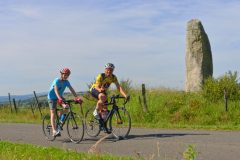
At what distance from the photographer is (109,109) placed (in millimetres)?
15117

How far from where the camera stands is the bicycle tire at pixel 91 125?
49.2ft

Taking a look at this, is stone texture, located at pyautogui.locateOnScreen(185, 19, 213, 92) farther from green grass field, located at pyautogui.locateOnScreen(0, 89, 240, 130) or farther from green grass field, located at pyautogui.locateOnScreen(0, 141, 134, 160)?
green grass field, located at pyautogui.locateOnScreen(0, 141, 134, 160)

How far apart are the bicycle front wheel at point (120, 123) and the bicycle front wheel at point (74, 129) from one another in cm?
87

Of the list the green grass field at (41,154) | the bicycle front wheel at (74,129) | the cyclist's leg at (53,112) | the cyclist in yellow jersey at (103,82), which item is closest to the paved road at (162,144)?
the bicycle front wheel at (74,129)

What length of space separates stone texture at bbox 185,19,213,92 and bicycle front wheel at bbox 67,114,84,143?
52.9 ft

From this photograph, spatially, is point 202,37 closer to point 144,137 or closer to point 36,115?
point 36,115

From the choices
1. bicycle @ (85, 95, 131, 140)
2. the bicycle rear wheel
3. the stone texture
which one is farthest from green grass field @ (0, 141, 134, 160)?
the stone texture

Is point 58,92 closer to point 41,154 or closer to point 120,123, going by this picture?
point 120,123

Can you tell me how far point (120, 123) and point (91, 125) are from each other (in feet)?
3.52

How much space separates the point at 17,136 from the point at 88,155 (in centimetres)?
722

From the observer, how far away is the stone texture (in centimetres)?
3008

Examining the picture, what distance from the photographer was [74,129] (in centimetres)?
1470

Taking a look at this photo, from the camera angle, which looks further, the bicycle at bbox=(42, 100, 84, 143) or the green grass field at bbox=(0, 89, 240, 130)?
the green grass field at bbox=(0, 89, 240, 130)

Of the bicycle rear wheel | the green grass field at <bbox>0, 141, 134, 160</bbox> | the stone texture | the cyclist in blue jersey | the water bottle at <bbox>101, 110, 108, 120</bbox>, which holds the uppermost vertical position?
the stone texture
